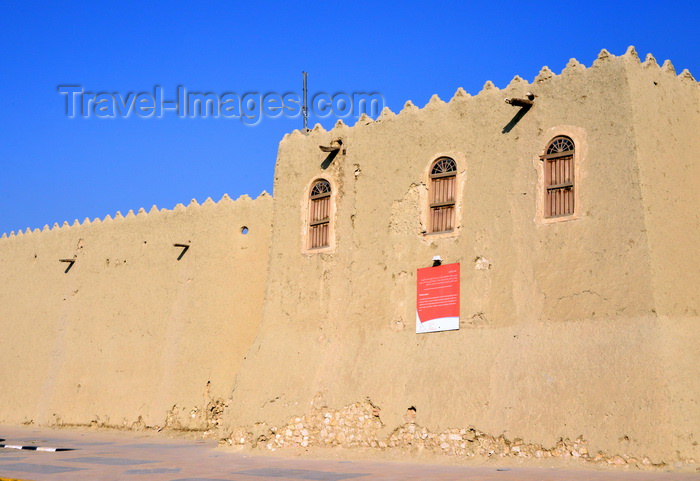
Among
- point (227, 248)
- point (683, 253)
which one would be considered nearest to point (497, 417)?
point (683, 253)

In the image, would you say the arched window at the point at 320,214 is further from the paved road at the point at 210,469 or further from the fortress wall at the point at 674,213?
the fortress wall at the point at 674,213

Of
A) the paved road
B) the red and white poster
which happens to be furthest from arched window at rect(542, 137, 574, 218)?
the paved road

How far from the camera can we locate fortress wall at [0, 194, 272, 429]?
20.6 meters

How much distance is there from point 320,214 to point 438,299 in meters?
3.09

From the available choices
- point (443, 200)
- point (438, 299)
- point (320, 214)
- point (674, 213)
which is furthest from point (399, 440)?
point (674, 213)

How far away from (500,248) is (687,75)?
379 centimetres

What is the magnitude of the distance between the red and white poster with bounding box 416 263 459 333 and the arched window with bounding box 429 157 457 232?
2.29 feet

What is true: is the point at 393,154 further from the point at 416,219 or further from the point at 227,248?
the point at 227,248

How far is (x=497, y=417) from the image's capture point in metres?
14.2

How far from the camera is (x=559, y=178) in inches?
571

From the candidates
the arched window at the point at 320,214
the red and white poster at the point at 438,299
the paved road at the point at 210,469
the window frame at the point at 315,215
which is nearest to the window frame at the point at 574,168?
the red and white poster at the point at 438,299

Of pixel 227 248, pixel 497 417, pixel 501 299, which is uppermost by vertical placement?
pixel 227 248

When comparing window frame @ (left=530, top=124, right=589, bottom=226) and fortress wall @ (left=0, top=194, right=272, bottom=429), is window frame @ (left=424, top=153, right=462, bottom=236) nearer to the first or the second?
window frame @ (left=530, top=124, right=589, bottom=226)

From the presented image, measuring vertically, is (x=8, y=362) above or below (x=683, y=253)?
below
